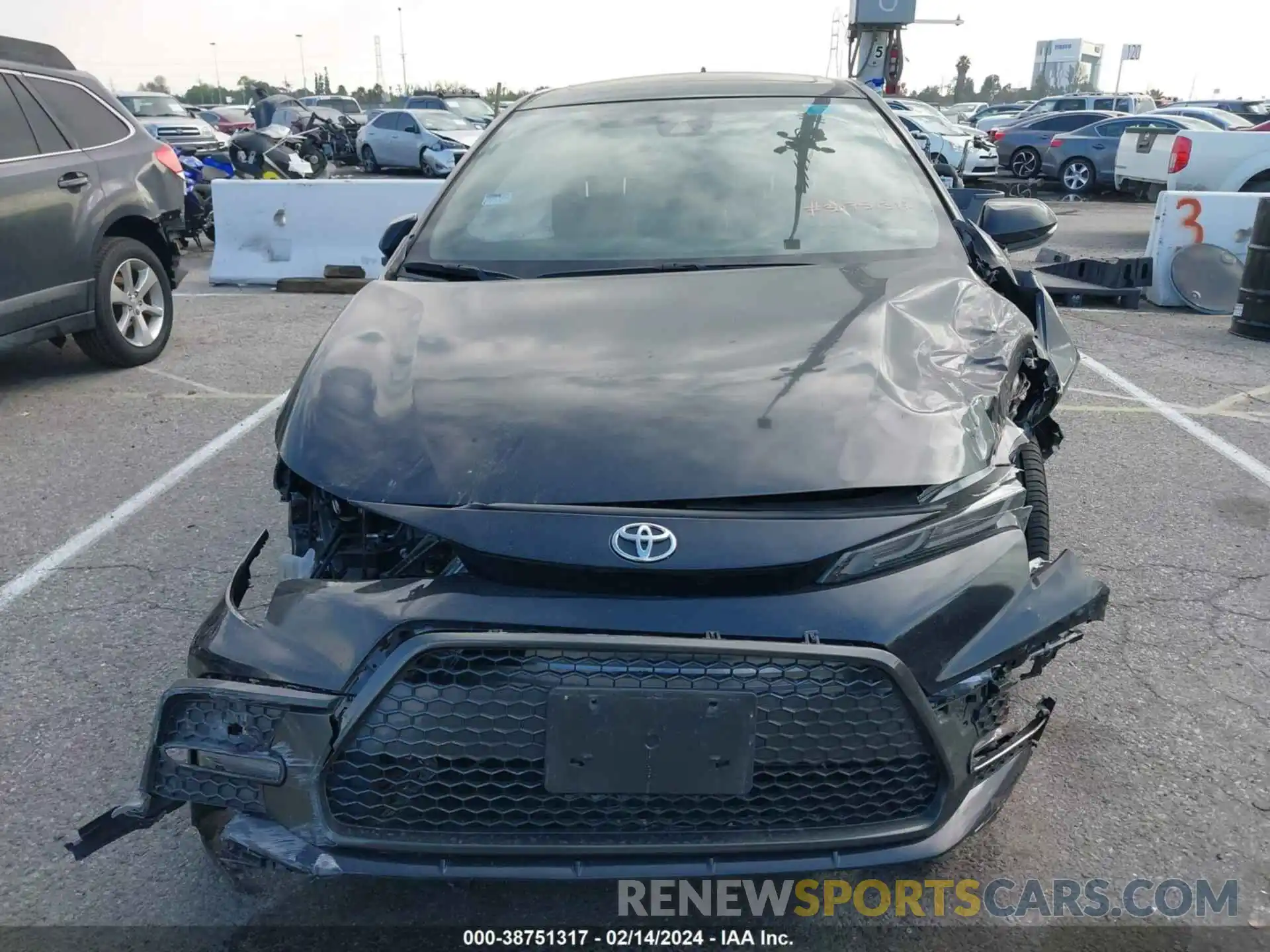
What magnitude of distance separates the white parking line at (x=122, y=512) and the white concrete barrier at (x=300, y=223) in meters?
4.02

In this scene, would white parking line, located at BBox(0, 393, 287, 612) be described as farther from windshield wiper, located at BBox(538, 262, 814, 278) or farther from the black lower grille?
the black lower grille

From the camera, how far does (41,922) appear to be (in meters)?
2.22

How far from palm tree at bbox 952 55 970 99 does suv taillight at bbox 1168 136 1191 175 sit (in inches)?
4022

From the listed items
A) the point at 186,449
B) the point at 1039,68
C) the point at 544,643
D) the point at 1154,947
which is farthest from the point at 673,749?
the point at 1039,68

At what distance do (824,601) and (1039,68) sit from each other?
112784 mm

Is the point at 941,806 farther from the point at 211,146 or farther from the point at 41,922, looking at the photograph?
the point at 211,146

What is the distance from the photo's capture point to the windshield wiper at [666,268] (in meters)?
3.02

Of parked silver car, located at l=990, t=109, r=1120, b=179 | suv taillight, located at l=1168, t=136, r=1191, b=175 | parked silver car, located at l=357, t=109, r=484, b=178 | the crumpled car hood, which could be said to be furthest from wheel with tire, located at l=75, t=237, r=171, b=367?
parked silver car, located at l=990, t=109, r=1120, b=179

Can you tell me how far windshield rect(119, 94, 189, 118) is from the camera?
904 inches

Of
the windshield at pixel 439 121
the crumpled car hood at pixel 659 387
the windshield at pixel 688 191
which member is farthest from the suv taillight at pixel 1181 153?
the windshield at pixel 439 121

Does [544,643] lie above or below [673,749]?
above

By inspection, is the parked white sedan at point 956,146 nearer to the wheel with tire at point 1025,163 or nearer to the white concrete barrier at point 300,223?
the wheel with tire at point 1025,163

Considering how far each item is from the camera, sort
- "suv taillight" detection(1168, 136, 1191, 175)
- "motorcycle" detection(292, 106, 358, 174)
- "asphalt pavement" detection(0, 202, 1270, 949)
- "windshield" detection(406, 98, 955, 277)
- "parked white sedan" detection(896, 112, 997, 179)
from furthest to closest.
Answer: "parked white sedan" detection(896, 112, 997, 179), "motorcycle" detection(292, 106, 358, 174), "suv taillight" detection(1168, 136, 1191, 175), "windshield" detection(406, 98, 955, 277), "asphalt pavement" detection(0, 202, 1270, 949)

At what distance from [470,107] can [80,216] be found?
2235 centimetres
